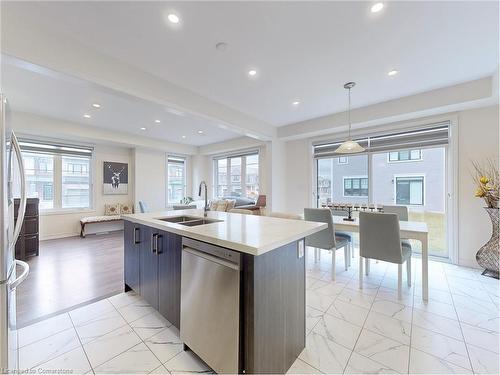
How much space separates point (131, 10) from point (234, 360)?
2747 mm

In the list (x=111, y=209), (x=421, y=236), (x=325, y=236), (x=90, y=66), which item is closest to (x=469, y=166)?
(x=421, y=236)

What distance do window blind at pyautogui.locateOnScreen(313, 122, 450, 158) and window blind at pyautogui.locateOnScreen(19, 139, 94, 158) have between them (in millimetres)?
6730

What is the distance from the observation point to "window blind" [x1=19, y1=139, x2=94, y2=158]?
4.82 meters

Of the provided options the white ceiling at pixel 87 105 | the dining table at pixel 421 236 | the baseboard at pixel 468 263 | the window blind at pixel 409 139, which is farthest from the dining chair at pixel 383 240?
the white ceiling at pixel 87 105

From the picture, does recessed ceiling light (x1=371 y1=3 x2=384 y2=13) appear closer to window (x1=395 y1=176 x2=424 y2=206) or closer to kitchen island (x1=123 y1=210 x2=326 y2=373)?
kitchen island (x1=123 y1=210 x2=326 y2=373)

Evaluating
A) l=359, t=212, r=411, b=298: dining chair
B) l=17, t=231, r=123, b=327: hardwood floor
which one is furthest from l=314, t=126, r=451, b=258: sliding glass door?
l=17, t=231, r=123, b=327: hardwood floor

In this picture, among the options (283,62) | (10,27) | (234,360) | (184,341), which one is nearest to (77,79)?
(10,27)

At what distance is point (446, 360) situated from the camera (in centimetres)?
157

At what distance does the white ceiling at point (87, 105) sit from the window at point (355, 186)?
304 cm

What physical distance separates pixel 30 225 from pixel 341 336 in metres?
5.30

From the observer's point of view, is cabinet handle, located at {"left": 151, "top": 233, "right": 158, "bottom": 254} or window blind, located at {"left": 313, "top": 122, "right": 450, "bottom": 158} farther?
window blind, located at {"left": 313, "top": 122, "right": 450, "bottom": 158}

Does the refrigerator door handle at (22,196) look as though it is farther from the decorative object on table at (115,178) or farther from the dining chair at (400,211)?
the decorative object on table at (115,178)

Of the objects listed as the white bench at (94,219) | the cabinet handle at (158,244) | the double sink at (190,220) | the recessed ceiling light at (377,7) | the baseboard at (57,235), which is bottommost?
the baseboard at (57,235)

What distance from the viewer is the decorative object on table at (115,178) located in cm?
605
